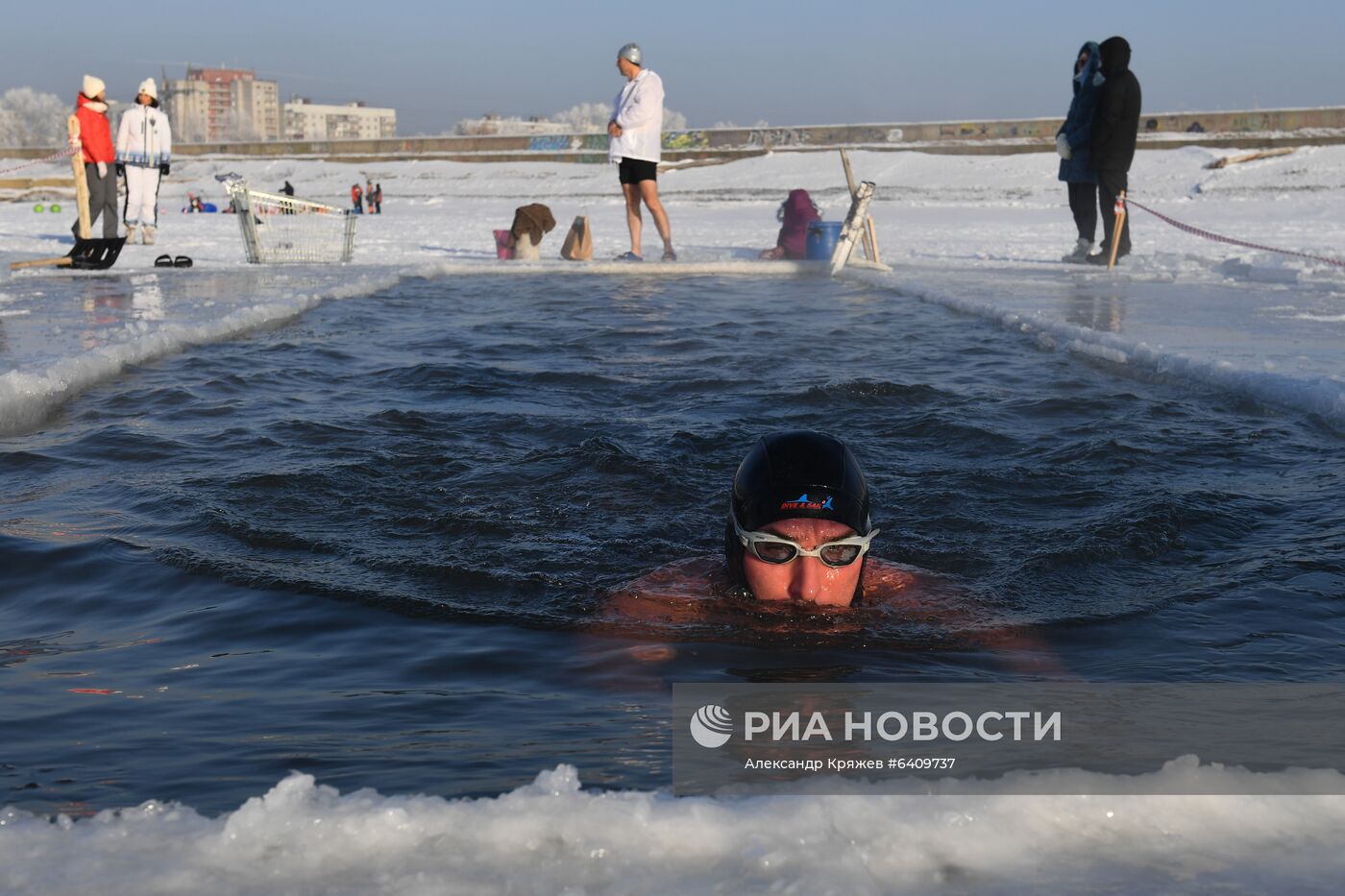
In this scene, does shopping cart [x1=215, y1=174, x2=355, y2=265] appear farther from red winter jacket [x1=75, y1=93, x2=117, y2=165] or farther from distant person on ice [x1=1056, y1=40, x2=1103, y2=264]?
distant person on ice [x1=1056, y1=40, x2=1103, y2=264]

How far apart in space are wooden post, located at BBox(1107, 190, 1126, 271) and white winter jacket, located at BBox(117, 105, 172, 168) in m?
11.6

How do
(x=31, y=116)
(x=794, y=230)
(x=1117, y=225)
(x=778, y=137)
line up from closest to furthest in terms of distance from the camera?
(x=1117, y=225) < (x=794, y=230) < (x=778, y=137) < (x=31, y=116)

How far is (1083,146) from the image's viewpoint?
51.2 ft

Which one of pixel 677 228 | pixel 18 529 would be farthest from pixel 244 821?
pixel 677 228

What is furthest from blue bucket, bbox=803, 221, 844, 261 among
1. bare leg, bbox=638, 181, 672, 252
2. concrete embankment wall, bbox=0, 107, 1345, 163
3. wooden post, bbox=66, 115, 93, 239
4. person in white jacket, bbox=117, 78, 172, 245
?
concrete embankment wall, bbox=0, 107, 1345, 163

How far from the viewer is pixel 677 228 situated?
82.6 ft

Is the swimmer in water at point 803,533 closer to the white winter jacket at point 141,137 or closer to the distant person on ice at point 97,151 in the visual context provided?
the distant person on ice at point 97,151

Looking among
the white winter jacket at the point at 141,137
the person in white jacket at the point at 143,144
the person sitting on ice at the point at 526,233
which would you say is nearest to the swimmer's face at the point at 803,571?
the person sitting on ice at the point at 526,233

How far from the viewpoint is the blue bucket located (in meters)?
16.7

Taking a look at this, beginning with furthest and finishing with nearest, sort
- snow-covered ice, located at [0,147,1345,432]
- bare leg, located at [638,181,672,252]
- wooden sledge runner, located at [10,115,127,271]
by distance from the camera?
bare leg, located at [638,181,672,252] → wooden sledge runner, located at [10,115,127,271] → snow-covered ice, located at [0,147,1345,432]

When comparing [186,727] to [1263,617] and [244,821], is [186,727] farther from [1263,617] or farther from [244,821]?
[1263,617]

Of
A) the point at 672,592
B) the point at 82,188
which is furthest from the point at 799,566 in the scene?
the point at 82,188

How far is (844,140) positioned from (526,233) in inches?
1404

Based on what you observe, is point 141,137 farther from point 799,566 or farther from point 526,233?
point 799,566
